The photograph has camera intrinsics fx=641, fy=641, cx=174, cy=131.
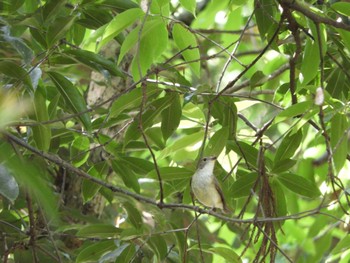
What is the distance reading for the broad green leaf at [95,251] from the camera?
2363 millimetres

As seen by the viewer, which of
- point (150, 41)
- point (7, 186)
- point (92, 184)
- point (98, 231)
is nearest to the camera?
point (7, 186)

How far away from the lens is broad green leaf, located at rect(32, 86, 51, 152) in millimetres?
2221

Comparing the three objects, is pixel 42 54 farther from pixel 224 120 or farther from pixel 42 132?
pixel 224 120

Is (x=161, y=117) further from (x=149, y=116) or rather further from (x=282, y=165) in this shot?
(x=282, y=165)

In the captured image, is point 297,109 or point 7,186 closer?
point 7,186

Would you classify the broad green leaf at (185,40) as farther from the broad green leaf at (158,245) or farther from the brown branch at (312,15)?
the broad green leaf at (158,245)

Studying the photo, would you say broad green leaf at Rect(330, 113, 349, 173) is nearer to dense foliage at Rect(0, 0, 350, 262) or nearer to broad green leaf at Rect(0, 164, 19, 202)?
dense foliage at Rect(0, 0, 350, 262)

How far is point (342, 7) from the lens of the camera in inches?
82.8

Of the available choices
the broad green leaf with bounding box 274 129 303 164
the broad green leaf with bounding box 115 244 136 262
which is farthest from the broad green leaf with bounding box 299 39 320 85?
the broad green leaf with bounding box 115 244 136 262

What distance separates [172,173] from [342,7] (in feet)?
2.67

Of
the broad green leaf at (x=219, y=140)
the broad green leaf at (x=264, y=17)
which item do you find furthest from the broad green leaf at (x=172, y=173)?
the broad green leaf at (x=264, y=17)

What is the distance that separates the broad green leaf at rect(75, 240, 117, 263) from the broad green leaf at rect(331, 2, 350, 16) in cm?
118

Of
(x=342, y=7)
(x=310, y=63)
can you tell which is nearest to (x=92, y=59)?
(x=310, y=63)

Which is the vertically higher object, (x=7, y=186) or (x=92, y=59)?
(x=92, y=59)
